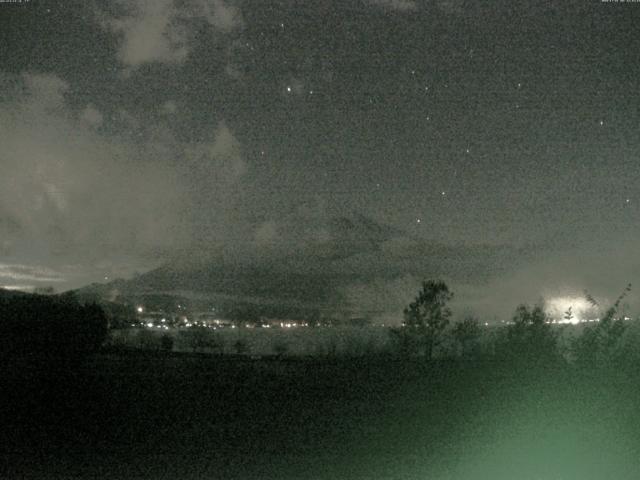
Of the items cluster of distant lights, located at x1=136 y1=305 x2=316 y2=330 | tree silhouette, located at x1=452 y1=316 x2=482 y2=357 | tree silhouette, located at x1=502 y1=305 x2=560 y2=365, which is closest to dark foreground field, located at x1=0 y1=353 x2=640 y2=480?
tree silhouette, located at x1=502 y1=305 x2=560 y2=365

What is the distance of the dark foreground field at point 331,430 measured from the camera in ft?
41.4

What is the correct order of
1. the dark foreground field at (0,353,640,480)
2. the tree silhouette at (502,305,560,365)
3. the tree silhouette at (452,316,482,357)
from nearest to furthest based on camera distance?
the dark foreground field at (0,353,640,480) < the tree silhouette at (502,305,560,365) < the tree silhouette at (452,316,482,357)

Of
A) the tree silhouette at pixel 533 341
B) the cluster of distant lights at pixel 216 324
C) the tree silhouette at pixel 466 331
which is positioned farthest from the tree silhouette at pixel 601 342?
the cluster of distant lights at pixel 216 324

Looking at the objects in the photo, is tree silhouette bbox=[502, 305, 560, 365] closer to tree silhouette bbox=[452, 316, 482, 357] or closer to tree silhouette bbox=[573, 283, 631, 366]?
tree silhouette bbox=[573, 283, 631, 366]

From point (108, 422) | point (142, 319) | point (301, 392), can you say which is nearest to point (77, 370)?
point (301, 392)

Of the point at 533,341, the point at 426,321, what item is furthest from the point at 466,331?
the point at 533,341

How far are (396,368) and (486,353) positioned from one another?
10.6 m

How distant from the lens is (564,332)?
17.5m

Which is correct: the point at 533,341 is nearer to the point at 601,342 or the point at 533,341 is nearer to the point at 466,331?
the point at 601,342

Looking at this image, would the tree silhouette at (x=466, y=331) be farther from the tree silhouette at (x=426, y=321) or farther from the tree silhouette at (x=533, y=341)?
the tree silhouette at (x=533, y=341)

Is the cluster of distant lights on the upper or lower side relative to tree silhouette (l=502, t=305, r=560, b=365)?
upper

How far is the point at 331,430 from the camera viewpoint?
55.0 feet

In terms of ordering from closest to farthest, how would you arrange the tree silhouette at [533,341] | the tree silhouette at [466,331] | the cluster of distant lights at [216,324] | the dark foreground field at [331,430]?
the dark foreground field at [331,430]
the tree silhouette at [533,341]
the tree silhouette at [466,331]
the cluster of distant lights at [216,324]

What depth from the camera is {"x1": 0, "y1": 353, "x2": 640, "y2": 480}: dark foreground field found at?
41.4ft
